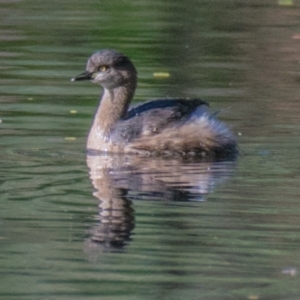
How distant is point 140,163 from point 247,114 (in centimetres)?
195

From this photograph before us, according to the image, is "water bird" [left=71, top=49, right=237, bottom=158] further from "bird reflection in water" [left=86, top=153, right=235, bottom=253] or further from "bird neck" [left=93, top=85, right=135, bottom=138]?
"bird reflection in water" [left=86, top=153, right=235, bottom=253]

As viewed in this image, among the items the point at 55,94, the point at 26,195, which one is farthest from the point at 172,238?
the point at 55,94

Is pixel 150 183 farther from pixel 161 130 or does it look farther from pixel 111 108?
pixel 111 108

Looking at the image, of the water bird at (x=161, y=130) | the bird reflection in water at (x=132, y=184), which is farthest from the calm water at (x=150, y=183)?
the water bird at (x=161, y=130)

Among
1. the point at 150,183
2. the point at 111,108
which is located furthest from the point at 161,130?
the point at 150,183

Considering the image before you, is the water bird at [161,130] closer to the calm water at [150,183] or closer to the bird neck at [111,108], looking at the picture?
the bird neck at [111,108]

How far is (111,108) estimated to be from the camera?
10.9 m

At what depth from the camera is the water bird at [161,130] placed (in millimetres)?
10172

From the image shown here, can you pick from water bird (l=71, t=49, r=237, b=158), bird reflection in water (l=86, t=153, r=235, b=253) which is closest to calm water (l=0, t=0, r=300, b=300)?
bird reflection in water (l=86, t=153, r=235, b=253)

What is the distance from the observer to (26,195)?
8477mm

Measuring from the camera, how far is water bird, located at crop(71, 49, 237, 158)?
33.4ft

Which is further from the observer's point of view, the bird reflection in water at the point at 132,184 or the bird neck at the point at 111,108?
the bird neck at the point at 111,108

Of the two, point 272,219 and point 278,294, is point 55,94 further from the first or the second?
point 278,294

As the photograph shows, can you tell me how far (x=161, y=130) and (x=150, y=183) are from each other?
4.28 feet
